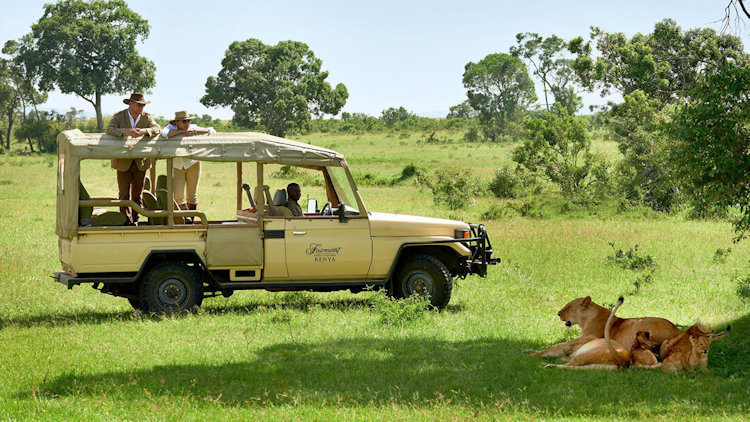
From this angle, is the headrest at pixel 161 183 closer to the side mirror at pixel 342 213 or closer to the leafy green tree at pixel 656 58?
the side mirror at pixel 342 213

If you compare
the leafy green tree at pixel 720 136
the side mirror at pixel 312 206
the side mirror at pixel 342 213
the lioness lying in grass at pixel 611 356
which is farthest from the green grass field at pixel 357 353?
the leafy green tree at pixel 720 136

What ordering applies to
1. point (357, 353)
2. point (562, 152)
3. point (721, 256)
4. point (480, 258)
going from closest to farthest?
point (357, 353), point (480, 258), point (721, 256), point (562, 152)

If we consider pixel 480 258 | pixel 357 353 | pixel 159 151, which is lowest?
pixel 357 353

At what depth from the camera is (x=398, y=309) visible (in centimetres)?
983

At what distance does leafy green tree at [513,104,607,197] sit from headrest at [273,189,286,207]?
1693 cm

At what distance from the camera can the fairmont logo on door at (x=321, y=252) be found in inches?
412

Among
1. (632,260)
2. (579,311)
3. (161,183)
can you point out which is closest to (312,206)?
(161,183)

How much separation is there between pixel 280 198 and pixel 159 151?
1.63 meters

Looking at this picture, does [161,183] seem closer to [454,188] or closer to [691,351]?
[691,351]

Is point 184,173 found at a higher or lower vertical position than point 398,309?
higher

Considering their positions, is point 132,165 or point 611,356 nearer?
point 611,356

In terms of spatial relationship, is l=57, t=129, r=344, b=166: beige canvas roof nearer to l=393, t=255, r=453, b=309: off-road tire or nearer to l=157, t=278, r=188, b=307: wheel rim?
l=157, t=278, r=188, b=307: wheel rim

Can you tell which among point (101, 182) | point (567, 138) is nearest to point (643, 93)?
point (567, 138)

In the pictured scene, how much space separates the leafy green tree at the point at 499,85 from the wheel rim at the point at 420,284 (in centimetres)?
7716
